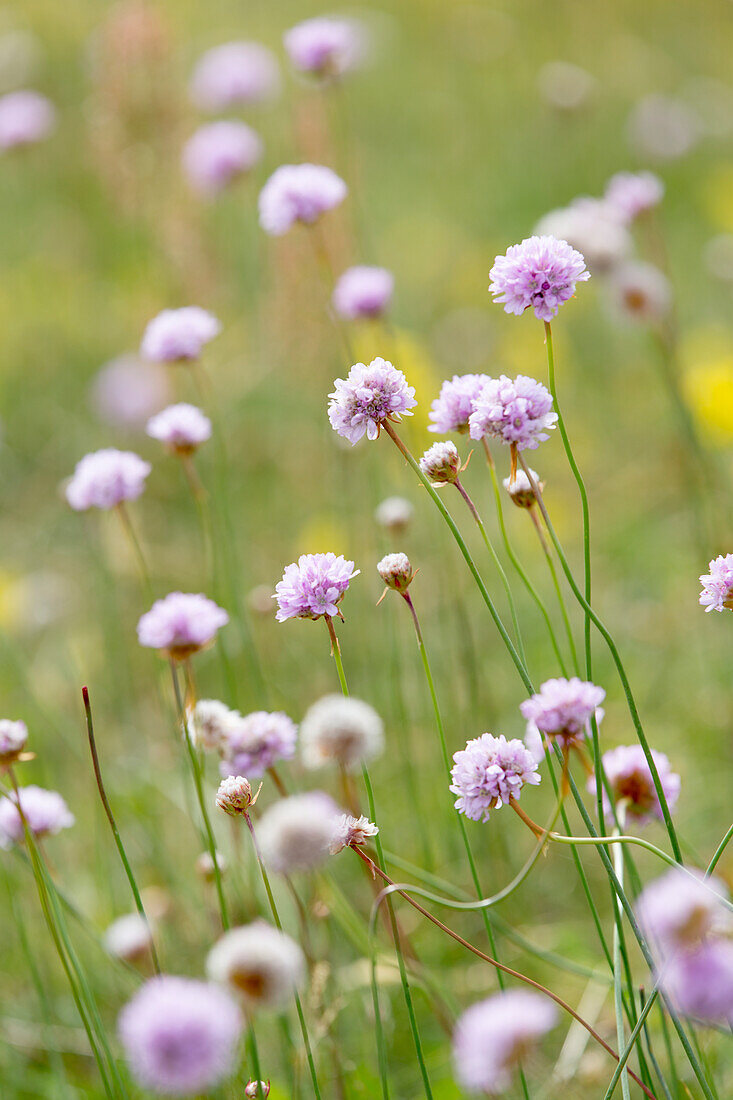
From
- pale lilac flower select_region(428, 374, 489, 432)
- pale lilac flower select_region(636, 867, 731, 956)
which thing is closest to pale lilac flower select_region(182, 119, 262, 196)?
pale lilac flower select_region(428, 374, 489, 432)

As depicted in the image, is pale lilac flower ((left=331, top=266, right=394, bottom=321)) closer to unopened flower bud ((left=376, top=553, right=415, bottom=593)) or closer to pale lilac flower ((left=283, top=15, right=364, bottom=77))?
pale lilac flower ((left=283, top=15, right=364, bottom=77))

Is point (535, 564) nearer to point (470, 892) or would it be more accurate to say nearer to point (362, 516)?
point (362, 516)

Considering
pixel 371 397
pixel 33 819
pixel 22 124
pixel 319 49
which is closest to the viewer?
pixel 371 397

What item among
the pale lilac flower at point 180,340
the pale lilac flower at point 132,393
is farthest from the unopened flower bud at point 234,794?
the pale lilac flower at point 132,393

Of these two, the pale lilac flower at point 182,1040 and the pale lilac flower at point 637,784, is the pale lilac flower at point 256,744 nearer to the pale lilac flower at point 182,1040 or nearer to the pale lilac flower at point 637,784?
the pale lilac flower at point 637,784

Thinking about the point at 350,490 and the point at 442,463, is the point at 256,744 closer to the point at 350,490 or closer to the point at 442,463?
the point at 442,463

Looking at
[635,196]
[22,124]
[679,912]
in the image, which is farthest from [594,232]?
[22,124]
